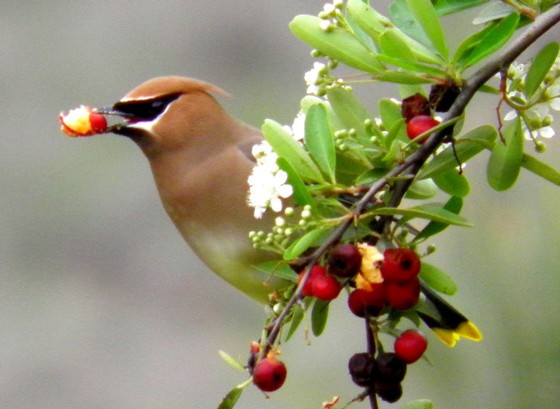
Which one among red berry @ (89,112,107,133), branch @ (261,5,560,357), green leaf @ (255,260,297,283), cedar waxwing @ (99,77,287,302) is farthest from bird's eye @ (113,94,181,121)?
branch @ (261,5,560,357)

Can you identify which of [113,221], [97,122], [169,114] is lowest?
[113,221]

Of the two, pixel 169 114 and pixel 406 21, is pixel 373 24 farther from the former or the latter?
pixel 169 114

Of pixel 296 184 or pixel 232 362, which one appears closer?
pixel 296 184

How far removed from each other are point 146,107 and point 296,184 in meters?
0.93

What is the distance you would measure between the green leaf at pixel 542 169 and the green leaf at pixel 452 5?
0.68ft

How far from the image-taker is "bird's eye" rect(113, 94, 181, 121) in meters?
2.28

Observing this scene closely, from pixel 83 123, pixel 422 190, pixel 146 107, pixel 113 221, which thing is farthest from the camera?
pixel 113 221

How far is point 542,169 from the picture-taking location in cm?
146

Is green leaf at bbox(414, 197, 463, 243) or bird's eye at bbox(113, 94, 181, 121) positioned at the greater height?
green leaf at bbox(414, 197, 463, 243)

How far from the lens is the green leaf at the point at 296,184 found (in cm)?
144

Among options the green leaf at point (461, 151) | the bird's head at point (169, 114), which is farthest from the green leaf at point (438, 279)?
the bird's head at point (169, 114)

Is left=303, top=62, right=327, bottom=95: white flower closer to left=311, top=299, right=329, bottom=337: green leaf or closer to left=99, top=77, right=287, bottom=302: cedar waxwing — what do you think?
left=311, top=299, right=329, bottom=337: green leaf

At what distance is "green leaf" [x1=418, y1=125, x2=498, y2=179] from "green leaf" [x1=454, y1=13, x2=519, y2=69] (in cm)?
8

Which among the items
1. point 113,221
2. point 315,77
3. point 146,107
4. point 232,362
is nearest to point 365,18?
point 315,77
